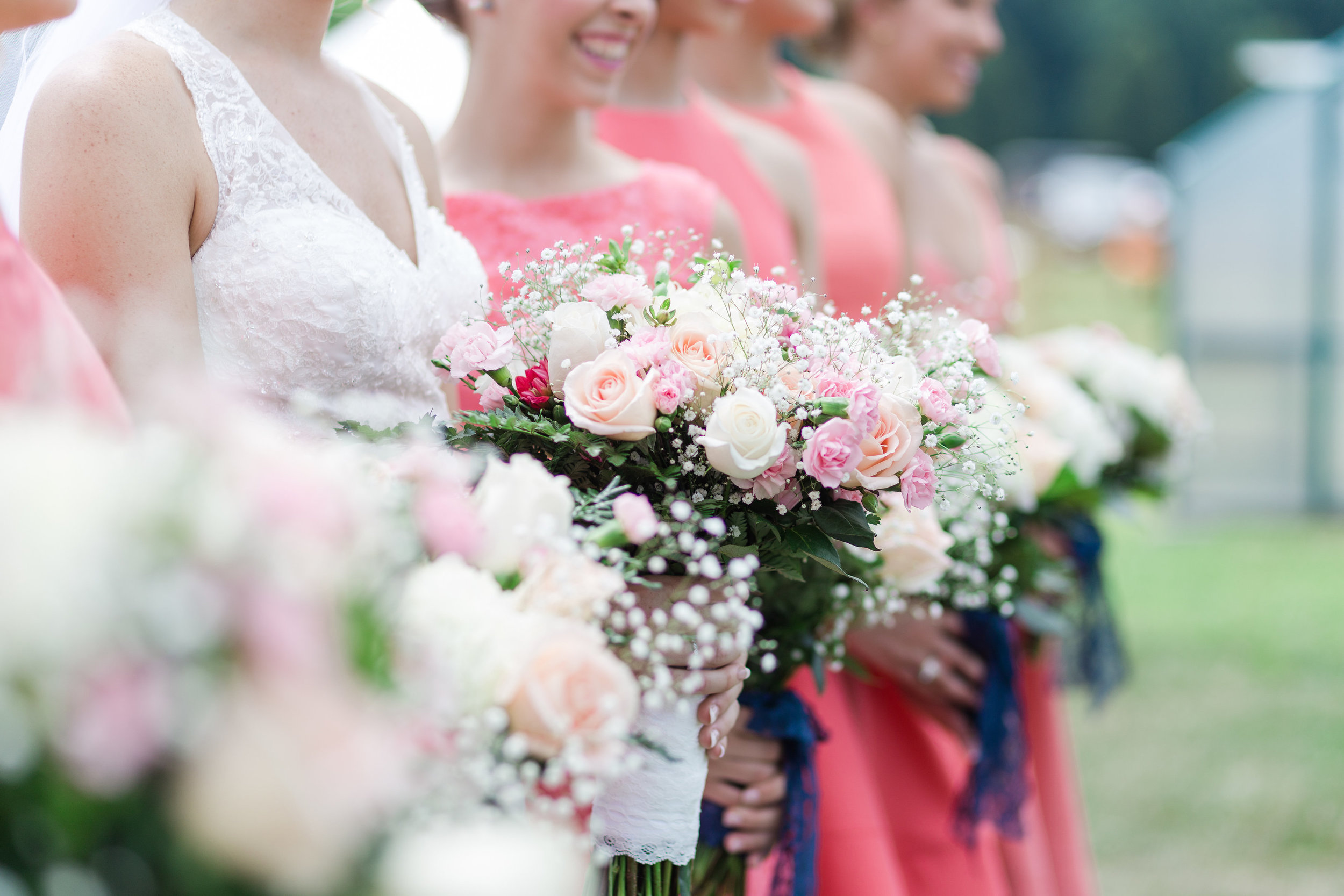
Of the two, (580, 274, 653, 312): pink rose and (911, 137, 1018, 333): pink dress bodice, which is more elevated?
(580, 274, 653, 312): pink rose

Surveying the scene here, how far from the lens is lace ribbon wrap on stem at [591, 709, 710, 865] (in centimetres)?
193

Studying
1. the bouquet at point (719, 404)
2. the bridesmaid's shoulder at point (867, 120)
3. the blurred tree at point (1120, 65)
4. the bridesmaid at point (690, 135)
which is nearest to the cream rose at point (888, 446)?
the bouquet at point (719, 404)

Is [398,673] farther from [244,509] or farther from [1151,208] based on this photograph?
[1151,208]

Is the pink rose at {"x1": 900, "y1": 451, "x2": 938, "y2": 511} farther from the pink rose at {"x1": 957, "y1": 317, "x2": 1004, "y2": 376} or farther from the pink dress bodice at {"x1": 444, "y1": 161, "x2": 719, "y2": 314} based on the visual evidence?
the pink dress bodice at {"x1": 444, "y1": 161, "x2": 719, "y2": 314}

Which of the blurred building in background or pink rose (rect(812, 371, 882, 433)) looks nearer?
pink rose (rect(812, 371, 882, 433))

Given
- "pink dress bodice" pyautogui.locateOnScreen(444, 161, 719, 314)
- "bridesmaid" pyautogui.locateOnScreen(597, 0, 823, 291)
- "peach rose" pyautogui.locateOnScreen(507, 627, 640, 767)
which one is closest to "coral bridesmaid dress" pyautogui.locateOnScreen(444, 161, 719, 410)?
"pink dress bodice" pyautogui.locateOnScreen(444, 161, 719, 314)

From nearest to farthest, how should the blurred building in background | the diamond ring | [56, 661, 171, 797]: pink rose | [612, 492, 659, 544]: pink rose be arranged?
[56, 661, 171, 797]: pink rose
[612, 492, 659, 544]: pink rose
the diamond ring
the blurred building in background

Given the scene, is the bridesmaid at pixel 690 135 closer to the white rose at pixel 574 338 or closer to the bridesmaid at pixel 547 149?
the bridesmaid at pixel 547 149

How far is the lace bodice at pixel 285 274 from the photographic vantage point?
6.64 ft

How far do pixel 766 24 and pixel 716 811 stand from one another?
7.92ft

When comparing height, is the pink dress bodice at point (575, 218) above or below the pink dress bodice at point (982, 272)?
above

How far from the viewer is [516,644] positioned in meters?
1.19

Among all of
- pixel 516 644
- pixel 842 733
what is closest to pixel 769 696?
pixel 842 733

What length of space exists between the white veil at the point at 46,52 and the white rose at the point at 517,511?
1.22m
